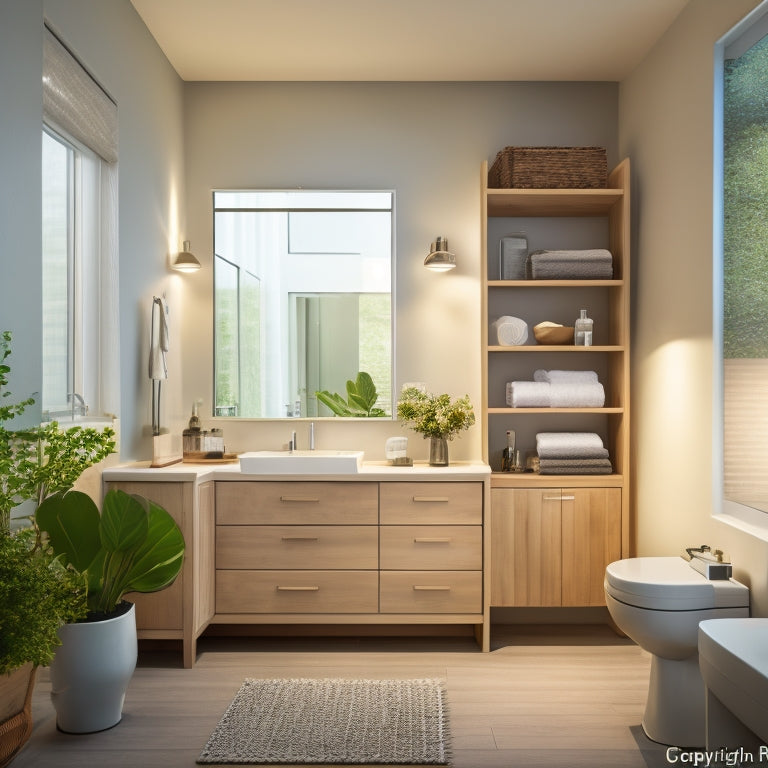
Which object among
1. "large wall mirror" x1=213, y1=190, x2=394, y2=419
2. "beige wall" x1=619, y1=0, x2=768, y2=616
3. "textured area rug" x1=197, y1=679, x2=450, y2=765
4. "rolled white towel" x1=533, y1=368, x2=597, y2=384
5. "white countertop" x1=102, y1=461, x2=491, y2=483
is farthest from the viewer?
"large wall mirror" x1=213, y1=190, x2=394, y2=419

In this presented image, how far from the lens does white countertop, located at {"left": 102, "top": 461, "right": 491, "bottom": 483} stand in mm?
3273

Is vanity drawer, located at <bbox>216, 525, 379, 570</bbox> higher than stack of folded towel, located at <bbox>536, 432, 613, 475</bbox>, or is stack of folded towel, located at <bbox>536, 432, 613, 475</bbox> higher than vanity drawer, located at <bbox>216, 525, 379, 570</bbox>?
stack of folded towel, located at <bbox>536, 432, 613, 475</bbox>

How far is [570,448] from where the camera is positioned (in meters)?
3.75

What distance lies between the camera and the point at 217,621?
3.49m

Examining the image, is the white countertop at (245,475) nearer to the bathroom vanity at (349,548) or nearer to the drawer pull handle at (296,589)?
the bathroom vanity at (349,548)

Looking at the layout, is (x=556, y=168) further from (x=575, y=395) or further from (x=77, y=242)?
(x=77, y=242)

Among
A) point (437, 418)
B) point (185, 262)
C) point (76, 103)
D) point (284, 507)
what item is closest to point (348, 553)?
point (284, 507)

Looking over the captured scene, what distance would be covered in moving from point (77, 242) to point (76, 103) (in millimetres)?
556

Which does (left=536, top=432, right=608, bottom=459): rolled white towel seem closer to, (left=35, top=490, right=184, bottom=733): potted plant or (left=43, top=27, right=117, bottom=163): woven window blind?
(left=35, top=490, right=184, bottom=733): potted plant

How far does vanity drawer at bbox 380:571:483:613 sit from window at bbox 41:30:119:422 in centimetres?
145

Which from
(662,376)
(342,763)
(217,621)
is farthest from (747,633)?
(217,621)

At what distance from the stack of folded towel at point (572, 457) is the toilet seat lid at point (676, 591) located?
3.44 feet

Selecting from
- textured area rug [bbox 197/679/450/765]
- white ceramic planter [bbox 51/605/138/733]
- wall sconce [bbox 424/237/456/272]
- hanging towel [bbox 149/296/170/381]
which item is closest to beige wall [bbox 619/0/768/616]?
wall sconce [bbox 424/237/456/272]

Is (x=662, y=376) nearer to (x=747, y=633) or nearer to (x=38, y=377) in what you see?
(x=747, y=633)
